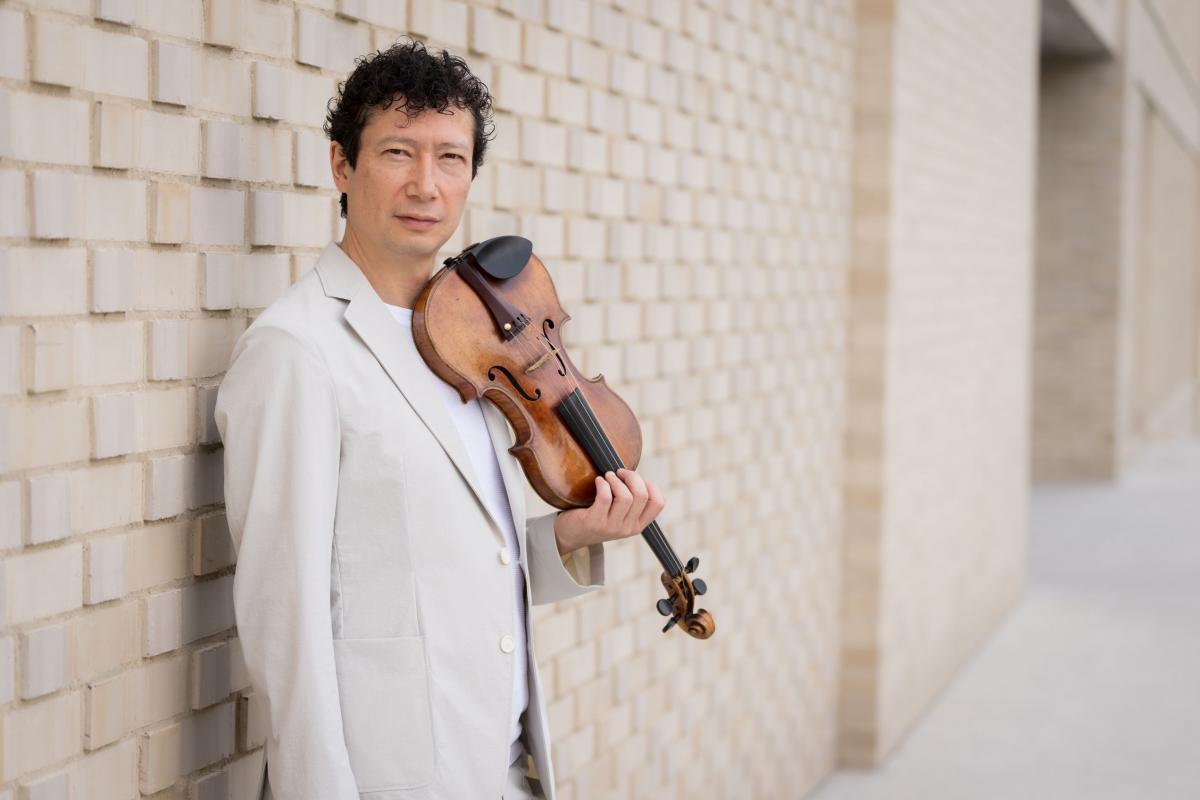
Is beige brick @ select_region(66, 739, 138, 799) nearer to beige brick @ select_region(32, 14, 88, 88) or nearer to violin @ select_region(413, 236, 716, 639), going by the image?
violin @ select_region(413, 236, 716, 639)

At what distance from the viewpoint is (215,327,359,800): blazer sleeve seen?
1.74m

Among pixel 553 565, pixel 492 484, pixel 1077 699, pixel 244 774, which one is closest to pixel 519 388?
pixel 492 484

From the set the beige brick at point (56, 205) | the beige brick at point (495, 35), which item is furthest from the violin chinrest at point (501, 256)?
the beige brick at point (495, 35)

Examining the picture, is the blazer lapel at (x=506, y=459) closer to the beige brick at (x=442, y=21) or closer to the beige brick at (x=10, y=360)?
the beige brick at (x=10, y=360)

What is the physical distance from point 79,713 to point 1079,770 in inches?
178

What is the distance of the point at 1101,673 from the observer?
274 inches

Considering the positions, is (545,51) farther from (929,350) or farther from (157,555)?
(929,350)

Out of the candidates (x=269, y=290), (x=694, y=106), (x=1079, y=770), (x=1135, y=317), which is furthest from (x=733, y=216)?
(x=1135, y=317)

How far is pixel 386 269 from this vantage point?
6.54ft

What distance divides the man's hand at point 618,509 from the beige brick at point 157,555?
57 cm

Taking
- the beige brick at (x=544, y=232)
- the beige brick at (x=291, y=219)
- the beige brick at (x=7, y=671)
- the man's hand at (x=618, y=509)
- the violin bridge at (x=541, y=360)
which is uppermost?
the beige brick at (x=544, y=232)

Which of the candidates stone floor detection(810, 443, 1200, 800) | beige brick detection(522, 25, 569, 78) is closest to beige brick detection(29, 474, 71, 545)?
beige brick detection(522, 25, 569, 78)

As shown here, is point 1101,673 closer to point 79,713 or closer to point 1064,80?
point 79,713

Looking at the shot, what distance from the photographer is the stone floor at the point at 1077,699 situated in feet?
17.6
